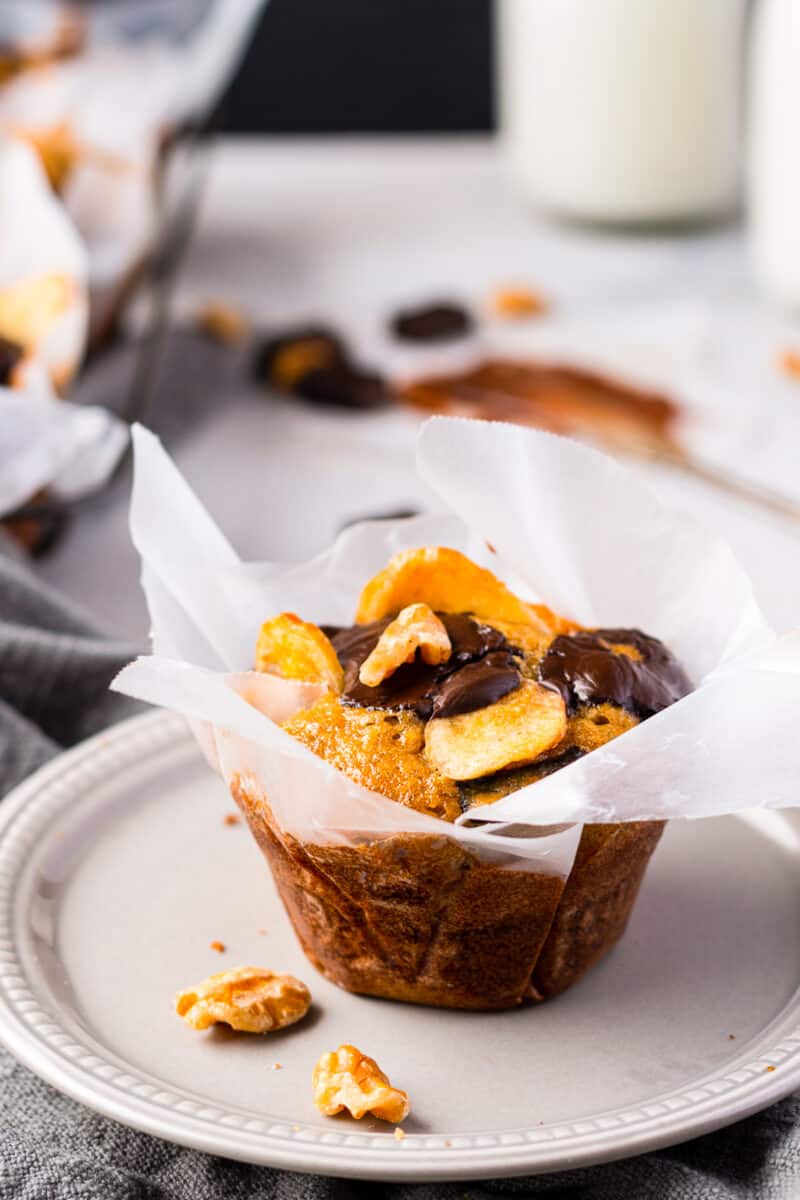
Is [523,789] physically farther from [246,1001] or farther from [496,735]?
[246,1001]

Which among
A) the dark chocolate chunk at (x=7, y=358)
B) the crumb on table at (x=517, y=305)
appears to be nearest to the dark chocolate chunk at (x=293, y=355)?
the crumb on table at (x=517, y=305)

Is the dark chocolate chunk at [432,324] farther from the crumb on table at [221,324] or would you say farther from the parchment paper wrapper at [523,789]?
the parchment paper wrapper at [523,789]

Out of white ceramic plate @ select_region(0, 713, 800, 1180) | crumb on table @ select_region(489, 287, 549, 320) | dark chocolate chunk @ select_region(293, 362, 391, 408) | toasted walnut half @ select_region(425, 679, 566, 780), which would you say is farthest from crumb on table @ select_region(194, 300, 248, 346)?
toasted walnut half @ select_region(425, 679, 566, 780)

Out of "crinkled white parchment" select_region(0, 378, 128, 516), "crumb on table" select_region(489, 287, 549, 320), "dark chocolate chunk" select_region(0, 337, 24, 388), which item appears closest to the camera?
"crinkled white parchment" select_region(0, 378, 128, 516)

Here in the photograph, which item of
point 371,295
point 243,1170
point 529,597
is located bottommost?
point 371,295

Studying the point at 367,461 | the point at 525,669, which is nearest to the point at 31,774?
the point at 525,669

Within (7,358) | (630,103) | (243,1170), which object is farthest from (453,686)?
(630,103)

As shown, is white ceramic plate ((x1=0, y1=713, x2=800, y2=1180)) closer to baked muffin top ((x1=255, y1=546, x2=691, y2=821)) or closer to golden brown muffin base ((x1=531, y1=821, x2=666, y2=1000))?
golden brown muffin base ((x1=531, y1=821, x2=666, y2=1000))
